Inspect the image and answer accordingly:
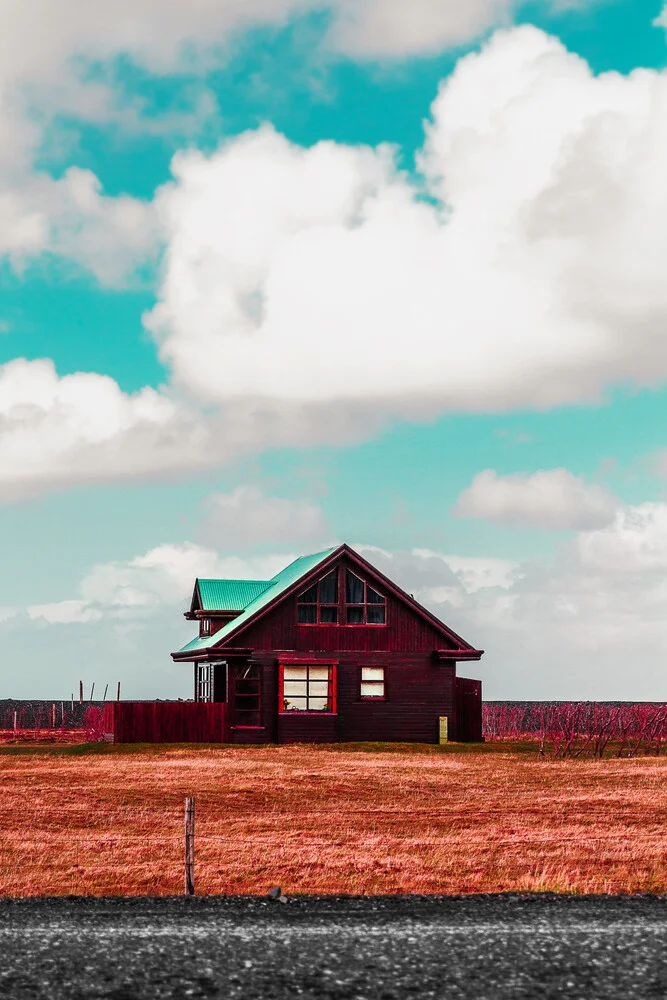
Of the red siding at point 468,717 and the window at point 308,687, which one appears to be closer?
the window at point 308,687

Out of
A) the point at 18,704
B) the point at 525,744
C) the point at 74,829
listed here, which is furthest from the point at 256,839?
the point at 18,704

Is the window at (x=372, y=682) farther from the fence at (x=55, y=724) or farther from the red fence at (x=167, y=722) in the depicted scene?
the fence at (x=55, y=724)

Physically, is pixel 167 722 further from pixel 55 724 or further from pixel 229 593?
pixel 55 724

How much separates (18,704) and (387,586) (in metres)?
80.9

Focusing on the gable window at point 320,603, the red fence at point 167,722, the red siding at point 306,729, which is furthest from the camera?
the gable window at point 320,603

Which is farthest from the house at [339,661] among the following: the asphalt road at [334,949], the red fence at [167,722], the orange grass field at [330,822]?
the asphalt road at [334,949]

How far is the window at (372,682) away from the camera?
46.0m

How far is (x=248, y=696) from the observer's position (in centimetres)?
4538

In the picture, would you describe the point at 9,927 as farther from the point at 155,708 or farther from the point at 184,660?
the point at 184,660

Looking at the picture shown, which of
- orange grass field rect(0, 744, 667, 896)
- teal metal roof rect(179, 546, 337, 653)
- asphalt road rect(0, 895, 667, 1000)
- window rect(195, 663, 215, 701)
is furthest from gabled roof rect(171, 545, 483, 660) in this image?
asphalt road rect(0, 895, 667, 1000)

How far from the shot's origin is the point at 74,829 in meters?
24.2

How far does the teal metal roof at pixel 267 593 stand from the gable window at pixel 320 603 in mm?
757

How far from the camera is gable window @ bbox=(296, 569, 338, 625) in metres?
45.9

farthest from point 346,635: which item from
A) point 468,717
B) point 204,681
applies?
point 204,681
